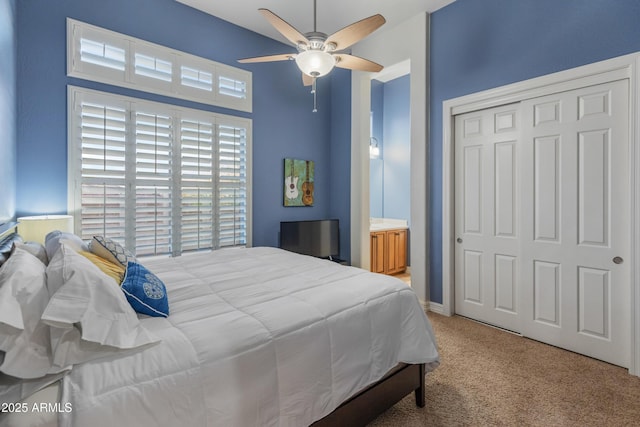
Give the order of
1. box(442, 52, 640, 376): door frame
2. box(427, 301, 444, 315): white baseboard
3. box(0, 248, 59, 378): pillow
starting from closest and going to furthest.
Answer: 1. box(0, 248, 59, 378): pillow
2. box(442, 52, 640, 376): door frame
3. box(427, 301, 444, 315): white baseboard

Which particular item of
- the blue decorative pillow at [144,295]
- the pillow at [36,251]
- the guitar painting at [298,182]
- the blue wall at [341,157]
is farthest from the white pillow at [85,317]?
the blue wall at [341,157]

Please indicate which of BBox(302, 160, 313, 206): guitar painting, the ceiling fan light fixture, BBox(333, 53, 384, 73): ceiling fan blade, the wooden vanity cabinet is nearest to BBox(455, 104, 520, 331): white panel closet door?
BBox(333, 53, 384, 73): ceiling fan blade

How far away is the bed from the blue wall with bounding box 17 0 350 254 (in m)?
1.63

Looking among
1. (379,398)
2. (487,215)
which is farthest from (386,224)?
(379,398)

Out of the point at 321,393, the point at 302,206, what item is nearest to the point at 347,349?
the point at 321,393

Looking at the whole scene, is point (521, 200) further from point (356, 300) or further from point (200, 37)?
point (200, 37)

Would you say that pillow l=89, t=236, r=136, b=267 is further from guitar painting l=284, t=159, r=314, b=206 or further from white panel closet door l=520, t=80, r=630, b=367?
white panel closet door l=520, t=80, r=630, b=367

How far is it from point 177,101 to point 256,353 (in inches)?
123

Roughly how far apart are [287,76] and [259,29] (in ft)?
2.16

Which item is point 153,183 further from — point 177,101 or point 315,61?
point 315,61

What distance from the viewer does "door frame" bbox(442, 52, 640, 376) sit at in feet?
7.43

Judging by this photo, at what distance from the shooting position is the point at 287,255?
110 inches

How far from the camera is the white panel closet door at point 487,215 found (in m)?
3.06

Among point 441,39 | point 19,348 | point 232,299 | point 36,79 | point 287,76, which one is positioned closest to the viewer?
point 19,348
